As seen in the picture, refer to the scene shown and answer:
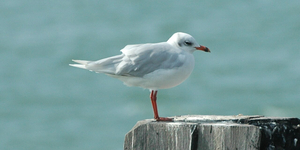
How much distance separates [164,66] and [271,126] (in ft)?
3.65

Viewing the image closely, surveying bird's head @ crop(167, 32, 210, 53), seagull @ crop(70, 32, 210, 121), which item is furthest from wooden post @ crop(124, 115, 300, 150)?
bird's head @ crop(167, 32, 210, 53)

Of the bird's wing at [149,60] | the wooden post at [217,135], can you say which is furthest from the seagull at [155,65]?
the wooden post at [217,135]

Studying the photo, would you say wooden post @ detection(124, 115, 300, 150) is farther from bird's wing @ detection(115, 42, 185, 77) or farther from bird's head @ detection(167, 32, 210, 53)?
bird's head @ detection(167, 32, 210, 53)

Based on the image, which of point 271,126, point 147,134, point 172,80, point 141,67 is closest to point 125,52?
point 141,67

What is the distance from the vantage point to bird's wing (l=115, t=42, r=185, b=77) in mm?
3594

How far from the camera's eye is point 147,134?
283 centimetres

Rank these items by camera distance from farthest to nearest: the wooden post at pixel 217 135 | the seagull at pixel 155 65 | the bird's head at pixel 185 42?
the bird's head at pixel 185 42 → the seagull at pixel 155 65 → the wooden post at pixel 217 135

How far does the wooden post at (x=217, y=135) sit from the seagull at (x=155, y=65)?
701 mm

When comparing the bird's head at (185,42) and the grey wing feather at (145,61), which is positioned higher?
the bird's head at (185,42)

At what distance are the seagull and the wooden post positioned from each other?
2.30 ft

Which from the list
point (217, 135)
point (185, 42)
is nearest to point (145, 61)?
point (185, 42)

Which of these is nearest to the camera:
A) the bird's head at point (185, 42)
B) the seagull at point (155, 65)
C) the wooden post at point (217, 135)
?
the wooden post at point (217, 135)

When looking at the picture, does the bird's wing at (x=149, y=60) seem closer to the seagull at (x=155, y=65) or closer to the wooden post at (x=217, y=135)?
the seagull at (x=155, y=65)

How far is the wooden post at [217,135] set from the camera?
2.55 meters
